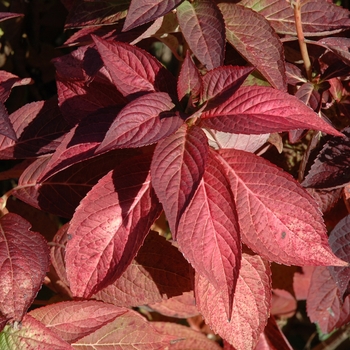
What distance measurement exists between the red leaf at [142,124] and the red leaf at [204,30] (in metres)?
0.11

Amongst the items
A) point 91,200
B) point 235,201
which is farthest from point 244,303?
point 91,200

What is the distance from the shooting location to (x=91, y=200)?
869 millimetres

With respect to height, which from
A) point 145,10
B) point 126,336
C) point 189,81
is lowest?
point 126,336

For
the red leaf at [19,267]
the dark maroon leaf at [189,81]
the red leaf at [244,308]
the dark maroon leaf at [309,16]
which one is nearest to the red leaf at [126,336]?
the red leaf at [244,308]

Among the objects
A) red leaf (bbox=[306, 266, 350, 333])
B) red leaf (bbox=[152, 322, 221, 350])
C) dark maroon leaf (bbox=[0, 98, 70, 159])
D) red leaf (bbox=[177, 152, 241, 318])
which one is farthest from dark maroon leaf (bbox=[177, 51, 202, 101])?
red leaf (bbox=[152, 322, 221, 350])

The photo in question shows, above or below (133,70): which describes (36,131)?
below

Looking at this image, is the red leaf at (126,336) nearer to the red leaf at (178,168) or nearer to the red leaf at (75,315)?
the red leaf at (75,315)

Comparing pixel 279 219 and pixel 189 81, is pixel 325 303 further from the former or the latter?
pixel 189 81

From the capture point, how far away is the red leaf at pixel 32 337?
35.7 inches

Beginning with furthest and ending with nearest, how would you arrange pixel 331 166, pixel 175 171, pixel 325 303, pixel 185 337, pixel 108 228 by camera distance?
pixel 185 337 → pixel 325 303 → pixel 331 166 → pixel 108 228 → pixel 175 171

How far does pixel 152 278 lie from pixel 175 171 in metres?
0.34

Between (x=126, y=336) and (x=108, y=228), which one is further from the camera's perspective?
(x=126, y=336)

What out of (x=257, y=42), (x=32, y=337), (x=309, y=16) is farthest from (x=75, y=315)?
(x=309, y=16)

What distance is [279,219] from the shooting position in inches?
34.5
